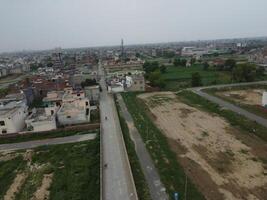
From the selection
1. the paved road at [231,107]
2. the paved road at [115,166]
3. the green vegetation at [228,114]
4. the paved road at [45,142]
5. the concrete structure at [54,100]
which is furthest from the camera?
the concrete structure at [54,100]

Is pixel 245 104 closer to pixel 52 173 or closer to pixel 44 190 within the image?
pixel 52 173

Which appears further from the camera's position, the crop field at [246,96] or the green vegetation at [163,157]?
the crop field at [246,96]

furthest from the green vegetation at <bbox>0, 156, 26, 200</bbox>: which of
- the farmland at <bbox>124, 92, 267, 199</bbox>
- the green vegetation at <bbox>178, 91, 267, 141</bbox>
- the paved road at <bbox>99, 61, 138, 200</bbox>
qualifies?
the green vegetation at <bbox>178, 91, 267, 141</bbox>

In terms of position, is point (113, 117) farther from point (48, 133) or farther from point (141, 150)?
point (141, 150)

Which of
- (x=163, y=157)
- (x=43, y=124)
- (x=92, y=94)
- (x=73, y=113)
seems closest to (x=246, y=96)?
(x=92, y=94)

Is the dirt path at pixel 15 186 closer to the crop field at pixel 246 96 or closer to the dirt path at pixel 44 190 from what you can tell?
the dirt path at pixel 44 190

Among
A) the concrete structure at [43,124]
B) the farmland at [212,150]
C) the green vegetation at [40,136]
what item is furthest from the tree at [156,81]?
the concrete structure at [43,124]
